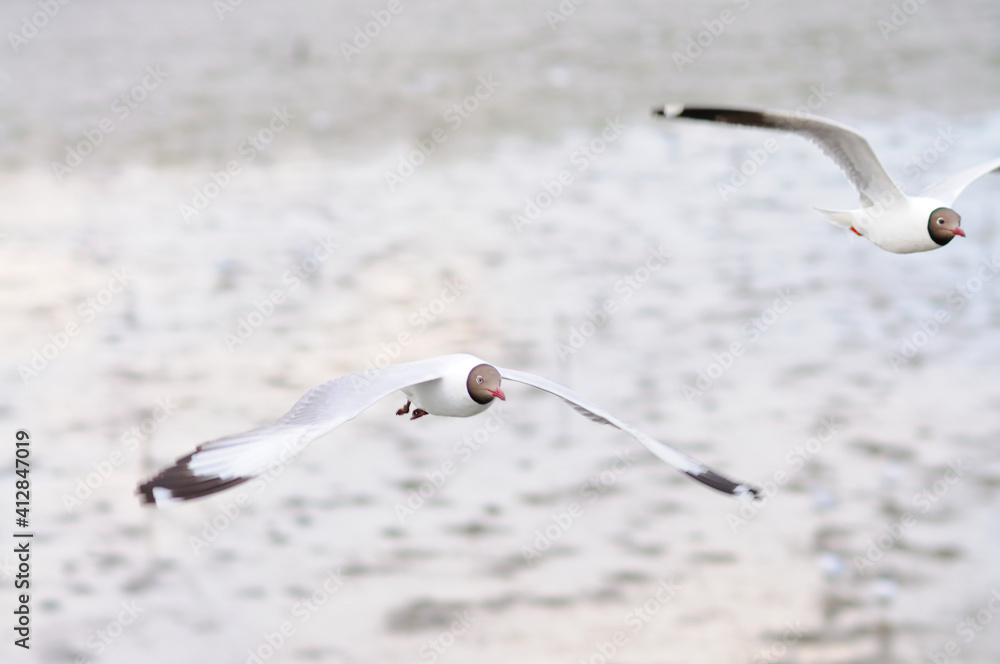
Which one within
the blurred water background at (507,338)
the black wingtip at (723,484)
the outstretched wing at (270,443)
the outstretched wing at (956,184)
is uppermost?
the outstretched wing at (270,443)

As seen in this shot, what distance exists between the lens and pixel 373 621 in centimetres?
596

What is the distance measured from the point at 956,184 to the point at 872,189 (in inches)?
16.3

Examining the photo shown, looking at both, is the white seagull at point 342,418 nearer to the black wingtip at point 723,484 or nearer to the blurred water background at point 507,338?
the black wingtip at point 723,484

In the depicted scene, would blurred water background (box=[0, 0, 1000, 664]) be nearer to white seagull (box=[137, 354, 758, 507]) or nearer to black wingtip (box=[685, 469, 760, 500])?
black wingtip (box=[685, 469, 760, 500])

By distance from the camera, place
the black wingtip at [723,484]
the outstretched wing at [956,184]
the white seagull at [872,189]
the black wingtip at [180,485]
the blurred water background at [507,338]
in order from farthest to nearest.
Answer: the blurred water background at [507,338], the outstretched wing at [956,184], the white seagull at [872,189], the black wingtip at [723,484], the black wingtip at [180,485]

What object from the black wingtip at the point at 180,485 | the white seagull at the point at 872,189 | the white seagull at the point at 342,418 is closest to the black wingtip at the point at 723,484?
the white seagull at the point at 342,418

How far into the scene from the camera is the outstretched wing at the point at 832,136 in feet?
12.8

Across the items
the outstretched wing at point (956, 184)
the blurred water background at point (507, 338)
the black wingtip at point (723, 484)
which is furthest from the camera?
the blurred water background at point (507, 338)

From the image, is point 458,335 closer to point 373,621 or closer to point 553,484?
point 553,484

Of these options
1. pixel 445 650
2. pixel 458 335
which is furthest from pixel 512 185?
pixel 445 650

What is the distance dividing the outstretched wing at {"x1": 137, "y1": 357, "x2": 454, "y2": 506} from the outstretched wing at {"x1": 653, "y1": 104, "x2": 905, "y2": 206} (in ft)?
4.13

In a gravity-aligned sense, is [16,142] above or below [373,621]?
above

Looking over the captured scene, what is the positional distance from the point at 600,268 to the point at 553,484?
2.69 metres

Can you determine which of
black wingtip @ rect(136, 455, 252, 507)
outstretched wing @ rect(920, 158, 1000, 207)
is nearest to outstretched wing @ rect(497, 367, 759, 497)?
black wingtip @ rect(136, 455, 252, 507)
